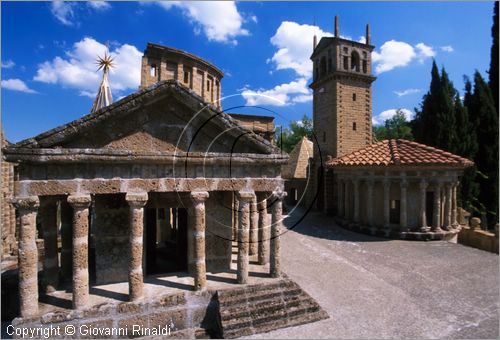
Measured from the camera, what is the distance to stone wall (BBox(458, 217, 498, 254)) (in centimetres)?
1287

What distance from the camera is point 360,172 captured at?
691 inches

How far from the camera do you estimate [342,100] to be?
22047 millimetres

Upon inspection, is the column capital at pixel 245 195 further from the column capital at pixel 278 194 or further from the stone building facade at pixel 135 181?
the column capital at pixel 278 194

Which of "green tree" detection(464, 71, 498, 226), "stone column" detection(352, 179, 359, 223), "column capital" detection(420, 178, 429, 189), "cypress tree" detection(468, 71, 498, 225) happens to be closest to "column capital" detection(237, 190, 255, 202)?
"stone column" detection(352, 179, 359, 223)

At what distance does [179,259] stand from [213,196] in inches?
120

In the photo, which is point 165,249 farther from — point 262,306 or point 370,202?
point 370,202

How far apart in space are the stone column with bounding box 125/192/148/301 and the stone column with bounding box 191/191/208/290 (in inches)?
54.1

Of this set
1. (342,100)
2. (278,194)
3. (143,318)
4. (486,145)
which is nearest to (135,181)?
Result: (143,318)

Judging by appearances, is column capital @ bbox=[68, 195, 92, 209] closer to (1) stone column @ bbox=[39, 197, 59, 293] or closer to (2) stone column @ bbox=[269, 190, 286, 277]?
(1) stone column @ bbox=[39, 197, 59, 293]

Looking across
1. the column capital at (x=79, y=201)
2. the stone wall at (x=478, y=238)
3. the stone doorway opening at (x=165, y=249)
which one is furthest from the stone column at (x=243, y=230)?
the stone wall at (x=478, y=238)

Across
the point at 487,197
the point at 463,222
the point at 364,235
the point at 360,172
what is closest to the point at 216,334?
the point at 364,235

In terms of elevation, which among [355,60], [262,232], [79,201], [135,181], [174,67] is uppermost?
[355,60]

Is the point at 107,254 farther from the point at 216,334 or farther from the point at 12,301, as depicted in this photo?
the point at 216,334

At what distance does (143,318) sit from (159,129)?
5.01 metres
